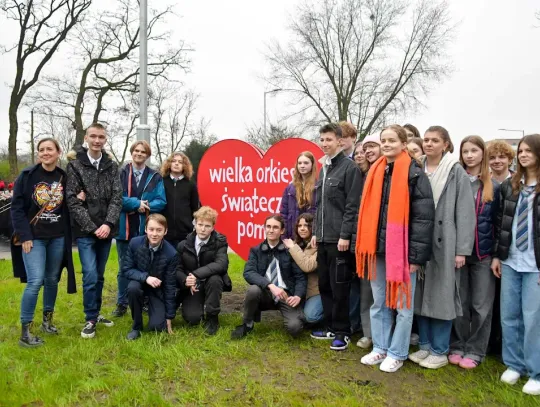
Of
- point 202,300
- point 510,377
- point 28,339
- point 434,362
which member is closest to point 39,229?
point 28,339

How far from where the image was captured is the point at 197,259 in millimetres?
4461

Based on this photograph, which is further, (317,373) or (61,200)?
(61,200)

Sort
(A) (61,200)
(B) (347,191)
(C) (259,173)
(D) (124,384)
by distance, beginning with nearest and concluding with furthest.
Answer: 1. (D) (124,384)
2. (B) (347,191)
3. (A) (61,200)
4. (C) (259,173)

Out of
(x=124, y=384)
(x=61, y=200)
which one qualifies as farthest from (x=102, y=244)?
(x=124, y=384)

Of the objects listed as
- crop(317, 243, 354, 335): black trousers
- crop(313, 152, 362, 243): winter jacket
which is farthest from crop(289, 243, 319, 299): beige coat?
crop(313, 152, 362, 243): winter jacket

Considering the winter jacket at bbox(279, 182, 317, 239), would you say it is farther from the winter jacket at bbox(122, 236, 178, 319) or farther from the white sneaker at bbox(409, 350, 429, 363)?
the white sneaker at bbox(409, 350, 429, 363)

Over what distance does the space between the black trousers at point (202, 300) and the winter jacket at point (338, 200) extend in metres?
1.10

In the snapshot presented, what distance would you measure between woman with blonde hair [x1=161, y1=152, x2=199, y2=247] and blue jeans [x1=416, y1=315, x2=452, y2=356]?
2.60m

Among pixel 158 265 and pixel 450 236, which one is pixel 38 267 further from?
pixel 450 236

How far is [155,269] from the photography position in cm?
434

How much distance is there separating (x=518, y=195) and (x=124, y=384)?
10.4ft

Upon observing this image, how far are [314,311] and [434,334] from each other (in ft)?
3.69

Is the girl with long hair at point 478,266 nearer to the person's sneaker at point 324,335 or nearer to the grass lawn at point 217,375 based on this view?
the grass lawn at point 217,375

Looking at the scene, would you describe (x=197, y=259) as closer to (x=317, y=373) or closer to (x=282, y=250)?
(x=282, y=250)
